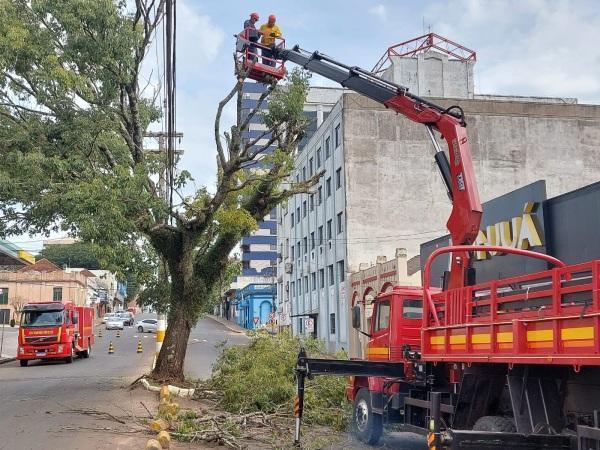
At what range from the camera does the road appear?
10.1m

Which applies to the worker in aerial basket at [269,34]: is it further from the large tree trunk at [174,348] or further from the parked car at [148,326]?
the parked car at [148,326]

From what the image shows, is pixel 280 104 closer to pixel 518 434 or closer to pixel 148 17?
pixel 148 17

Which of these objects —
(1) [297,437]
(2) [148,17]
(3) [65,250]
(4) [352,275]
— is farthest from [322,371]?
(3) [65,250]

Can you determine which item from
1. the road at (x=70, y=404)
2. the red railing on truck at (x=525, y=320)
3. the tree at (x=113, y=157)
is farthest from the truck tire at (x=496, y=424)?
the tree at (x=113, y=157)

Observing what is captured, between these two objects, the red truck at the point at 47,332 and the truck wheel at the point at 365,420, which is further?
the red truck at the point at 47,332

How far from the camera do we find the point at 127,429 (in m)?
11.0

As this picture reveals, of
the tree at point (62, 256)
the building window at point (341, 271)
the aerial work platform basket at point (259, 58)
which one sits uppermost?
the tree at point (62, 256)

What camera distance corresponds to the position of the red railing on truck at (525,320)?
5.64 meters

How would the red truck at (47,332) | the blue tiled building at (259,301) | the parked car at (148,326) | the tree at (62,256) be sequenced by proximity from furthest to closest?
the tree at (62,256) → the blue tiled building at (259,301) → the parked car at (148,326) → the red truck at (47,332)

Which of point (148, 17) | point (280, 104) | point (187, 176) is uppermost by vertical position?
point (148, 17)

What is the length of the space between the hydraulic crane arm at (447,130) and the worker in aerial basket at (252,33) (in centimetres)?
58

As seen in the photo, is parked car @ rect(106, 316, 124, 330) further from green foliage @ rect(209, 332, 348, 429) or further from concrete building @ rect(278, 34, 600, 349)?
green foliage @ rect(209, 332, 348, 429)

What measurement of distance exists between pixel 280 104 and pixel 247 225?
9.91 feet

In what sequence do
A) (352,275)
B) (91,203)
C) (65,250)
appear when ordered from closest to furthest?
(91,203) < (352,275) < (65,250)
